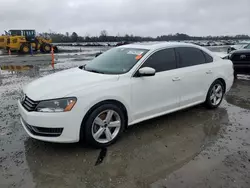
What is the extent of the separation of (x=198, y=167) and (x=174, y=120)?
1.74 meters

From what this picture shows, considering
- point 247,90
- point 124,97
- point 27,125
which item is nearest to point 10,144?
point 27,125

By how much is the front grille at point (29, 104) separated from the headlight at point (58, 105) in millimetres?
137

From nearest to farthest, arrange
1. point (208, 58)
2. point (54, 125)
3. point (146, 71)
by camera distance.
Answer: point (54, 125), point (146, 71), point (208, 58)

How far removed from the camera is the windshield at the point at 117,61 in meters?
4.14

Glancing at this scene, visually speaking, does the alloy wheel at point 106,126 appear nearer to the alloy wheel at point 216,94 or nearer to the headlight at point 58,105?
the headlight at point 58,105

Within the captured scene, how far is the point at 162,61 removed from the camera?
175 inches

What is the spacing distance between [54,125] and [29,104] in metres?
0.56

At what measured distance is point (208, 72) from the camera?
5137 millimetres

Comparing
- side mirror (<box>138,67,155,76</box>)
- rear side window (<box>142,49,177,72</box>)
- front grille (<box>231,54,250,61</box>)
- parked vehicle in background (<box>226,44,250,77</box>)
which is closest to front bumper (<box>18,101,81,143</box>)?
side mirror (<box>138,67,155,76</box>)

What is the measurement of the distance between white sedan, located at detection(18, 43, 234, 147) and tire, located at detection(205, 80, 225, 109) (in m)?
Answer: 0.02

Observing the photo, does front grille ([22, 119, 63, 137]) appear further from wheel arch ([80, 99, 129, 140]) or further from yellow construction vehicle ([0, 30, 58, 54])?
yellow construction vehicle ([0, 30, 58, 54])

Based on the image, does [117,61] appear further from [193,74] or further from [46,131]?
[46,131]

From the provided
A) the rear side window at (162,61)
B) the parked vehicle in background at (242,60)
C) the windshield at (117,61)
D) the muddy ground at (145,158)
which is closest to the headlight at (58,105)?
the muddy ground at (145,158)

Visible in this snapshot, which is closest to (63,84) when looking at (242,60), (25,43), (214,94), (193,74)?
A: (193,74)
